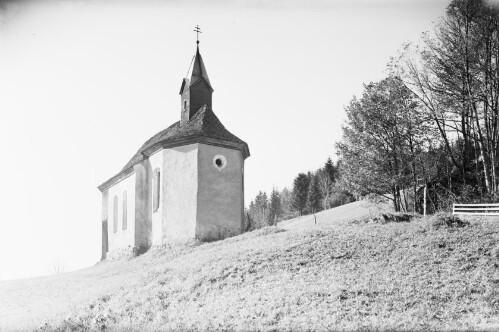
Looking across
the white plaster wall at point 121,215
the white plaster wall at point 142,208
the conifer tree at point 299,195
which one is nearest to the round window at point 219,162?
the white plaster wall at point 142,208

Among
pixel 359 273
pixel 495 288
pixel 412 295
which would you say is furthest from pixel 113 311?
pixel 495 288

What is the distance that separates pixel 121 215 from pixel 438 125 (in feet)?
70.0

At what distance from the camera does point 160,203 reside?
1101 inches

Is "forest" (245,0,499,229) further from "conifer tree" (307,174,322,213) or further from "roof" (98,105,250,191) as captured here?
"conifer tree" (307,174,322,213)

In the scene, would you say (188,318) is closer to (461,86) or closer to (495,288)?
(495,288)

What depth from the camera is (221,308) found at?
12898mm

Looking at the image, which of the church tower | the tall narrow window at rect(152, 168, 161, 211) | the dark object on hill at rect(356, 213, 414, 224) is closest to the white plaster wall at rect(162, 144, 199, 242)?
the tall narrow window at rect(152, 168, 161, 211)

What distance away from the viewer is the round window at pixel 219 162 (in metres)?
28.0

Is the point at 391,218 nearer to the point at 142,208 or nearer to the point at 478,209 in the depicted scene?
the point at 478,209

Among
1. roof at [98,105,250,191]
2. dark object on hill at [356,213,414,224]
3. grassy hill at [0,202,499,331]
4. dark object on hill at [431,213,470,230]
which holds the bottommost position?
grassy hill at [0,202,499,331]

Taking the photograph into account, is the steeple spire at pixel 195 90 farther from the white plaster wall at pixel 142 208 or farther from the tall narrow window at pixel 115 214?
the tall narrow window at pixel 115 214

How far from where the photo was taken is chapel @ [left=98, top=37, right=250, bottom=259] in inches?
1065

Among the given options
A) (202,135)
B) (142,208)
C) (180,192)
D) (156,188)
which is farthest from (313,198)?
(180,192)

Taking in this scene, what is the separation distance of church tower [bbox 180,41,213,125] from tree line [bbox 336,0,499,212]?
921 cm
